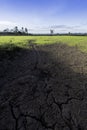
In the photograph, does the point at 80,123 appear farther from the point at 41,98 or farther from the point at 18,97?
the point at 18,97

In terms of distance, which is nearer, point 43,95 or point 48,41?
point 43,95

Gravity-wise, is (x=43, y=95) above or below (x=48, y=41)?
below

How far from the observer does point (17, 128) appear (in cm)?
377

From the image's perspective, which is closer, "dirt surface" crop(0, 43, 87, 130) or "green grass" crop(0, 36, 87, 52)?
"dirt surface" crop(0, 43, 87, 130)

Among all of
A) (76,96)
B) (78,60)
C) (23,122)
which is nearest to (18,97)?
(23,122)

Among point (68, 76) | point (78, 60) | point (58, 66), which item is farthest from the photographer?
point (78, 60)

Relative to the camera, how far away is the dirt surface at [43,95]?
388 centimetres

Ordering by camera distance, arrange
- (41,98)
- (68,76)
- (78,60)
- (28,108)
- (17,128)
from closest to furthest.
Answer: (17,128), (28,108), (41,98), (68,76), (78,60)

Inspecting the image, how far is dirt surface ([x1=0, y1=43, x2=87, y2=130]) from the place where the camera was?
12.7ft

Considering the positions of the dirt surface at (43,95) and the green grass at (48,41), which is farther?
the green grass at (48,41)

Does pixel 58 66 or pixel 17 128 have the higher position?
pixel 58 66

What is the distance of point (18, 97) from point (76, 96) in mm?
1312

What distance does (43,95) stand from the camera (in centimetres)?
471

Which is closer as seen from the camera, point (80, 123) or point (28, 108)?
point (80, 123)
